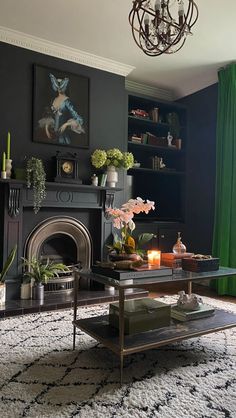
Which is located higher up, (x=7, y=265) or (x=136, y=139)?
(x=136, y=139)

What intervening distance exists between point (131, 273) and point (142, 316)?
297 mm

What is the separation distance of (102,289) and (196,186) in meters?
2.16

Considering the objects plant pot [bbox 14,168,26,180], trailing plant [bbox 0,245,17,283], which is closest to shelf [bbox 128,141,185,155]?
plant pot [bbox 14,168,26,180]

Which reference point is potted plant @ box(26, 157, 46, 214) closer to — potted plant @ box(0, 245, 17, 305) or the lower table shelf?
potted plant @ box(0, 245, 17, 305)

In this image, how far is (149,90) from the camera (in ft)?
16.5

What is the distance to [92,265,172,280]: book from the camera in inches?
76.1

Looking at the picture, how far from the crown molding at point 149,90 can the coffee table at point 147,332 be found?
3.44 meters

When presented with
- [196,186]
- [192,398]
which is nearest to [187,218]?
[196,186]

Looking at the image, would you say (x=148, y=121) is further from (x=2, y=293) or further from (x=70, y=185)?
(x=2, y=293)

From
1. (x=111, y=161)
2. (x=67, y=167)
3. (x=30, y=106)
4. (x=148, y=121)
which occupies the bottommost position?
(x=67, y=167)

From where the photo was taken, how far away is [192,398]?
5.33ft

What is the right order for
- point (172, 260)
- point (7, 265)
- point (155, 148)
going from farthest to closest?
1. point (155, 148)
2. point (7, 265)
3. point (172, 260)

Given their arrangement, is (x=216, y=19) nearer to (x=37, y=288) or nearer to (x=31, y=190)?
(x=31, y=190)

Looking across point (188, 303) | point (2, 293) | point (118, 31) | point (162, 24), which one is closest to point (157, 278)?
point (188, 303)
